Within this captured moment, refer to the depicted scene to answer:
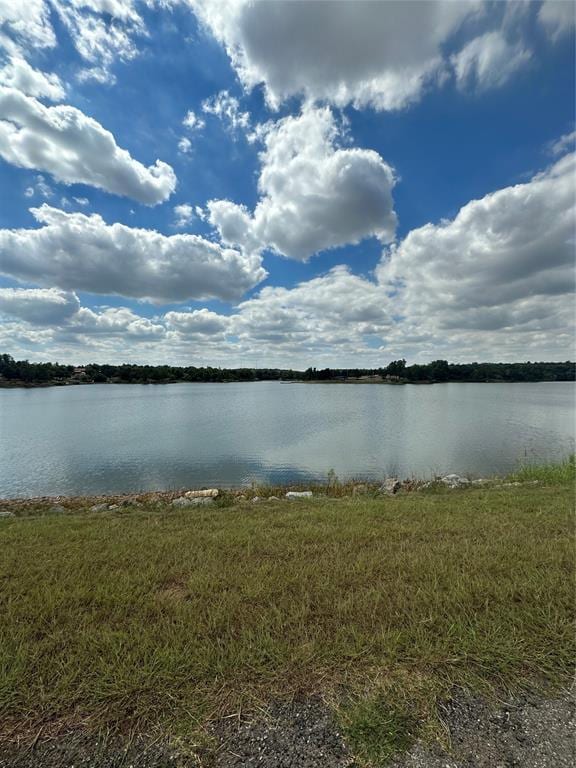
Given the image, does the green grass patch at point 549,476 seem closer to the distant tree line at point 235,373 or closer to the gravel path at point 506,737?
the gravel path at point 506,737

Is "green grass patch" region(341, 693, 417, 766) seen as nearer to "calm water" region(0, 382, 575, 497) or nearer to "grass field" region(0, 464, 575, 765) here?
"grass field" region(0, 464, 575, 765)

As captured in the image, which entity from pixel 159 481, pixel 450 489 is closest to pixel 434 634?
pixel 450 489

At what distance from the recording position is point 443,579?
4254mm

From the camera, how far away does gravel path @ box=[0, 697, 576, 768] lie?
219 centimetres

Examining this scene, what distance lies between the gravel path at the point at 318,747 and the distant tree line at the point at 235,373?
462 ft

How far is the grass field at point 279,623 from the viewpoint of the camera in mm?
2613

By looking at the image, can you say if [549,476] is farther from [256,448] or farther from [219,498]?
[256,448]

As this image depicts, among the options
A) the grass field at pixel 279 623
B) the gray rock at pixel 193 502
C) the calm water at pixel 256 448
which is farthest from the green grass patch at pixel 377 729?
the calm water at pixel 256 448

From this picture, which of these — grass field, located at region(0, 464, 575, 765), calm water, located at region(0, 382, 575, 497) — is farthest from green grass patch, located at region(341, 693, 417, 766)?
calm water, located at region(0, 382, 575, 497)

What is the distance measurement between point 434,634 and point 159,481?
15576 millimetres

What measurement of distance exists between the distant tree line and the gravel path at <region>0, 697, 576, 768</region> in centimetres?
14068

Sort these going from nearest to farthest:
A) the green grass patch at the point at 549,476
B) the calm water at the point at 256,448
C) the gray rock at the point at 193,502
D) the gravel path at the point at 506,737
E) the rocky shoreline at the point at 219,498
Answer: the gravel path at the point at 506,737 < the gray rock at the point at 193,502 < the rocky shoreline at the point at 219,498 < the green grass patch at the point at 549,476 < the calm water at the point at 256,448

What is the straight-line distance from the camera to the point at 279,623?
3441 mm

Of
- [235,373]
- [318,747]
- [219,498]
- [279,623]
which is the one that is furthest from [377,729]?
[235,373]
